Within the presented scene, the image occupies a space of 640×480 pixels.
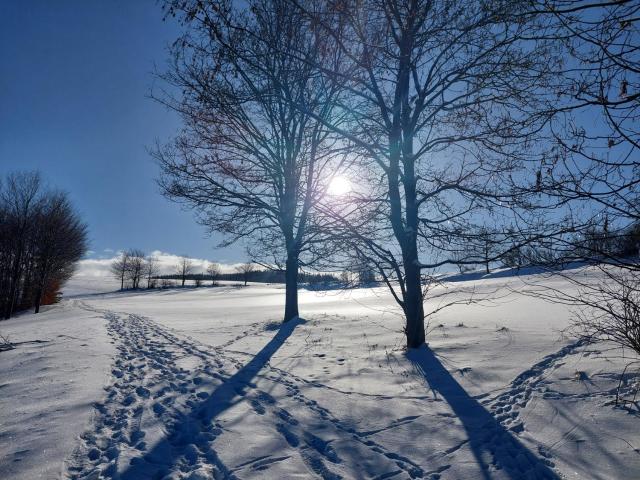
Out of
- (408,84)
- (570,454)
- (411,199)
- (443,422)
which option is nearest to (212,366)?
(443,422)

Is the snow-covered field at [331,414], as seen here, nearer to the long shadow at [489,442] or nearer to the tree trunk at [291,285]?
the long shadow at [489,442]

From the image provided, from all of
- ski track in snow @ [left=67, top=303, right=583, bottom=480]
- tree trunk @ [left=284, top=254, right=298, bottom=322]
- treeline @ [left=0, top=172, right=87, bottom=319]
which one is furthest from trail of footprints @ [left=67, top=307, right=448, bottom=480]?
treeline @ [left=0, top=172, right=87, bottom=319]

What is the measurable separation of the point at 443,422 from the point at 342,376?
188 centimetres

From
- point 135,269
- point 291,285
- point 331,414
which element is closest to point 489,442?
point 331,414

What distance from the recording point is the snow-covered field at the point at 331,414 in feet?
9.07

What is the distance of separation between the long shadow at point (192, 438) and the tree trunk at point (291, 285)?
262 inches

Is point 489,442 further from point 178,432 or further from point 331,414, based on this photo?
point 178,432

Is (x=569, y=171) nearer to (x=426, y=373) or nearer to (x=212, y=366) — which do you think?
(x=426, y=373)

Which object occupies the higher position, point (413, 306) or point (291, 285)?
point (291, 285)

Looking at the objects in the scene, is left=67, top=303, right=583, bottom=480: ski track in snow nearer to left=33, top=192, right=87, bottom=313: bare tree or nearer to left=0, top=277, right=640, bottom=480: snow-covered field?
left=0, top=277, right=640, bottom=480: snow-covered field

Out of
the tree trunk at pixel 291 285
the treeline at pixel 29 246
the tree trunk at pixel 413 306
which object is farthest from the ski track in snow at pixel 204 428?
the treeline at pixel 29 246

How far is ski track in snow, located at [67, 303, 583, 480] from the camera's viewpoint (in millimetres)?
2738

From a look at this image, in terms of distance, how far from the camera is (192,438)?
329 centimetres

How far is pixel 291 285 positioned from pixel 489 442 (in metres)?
9.63
